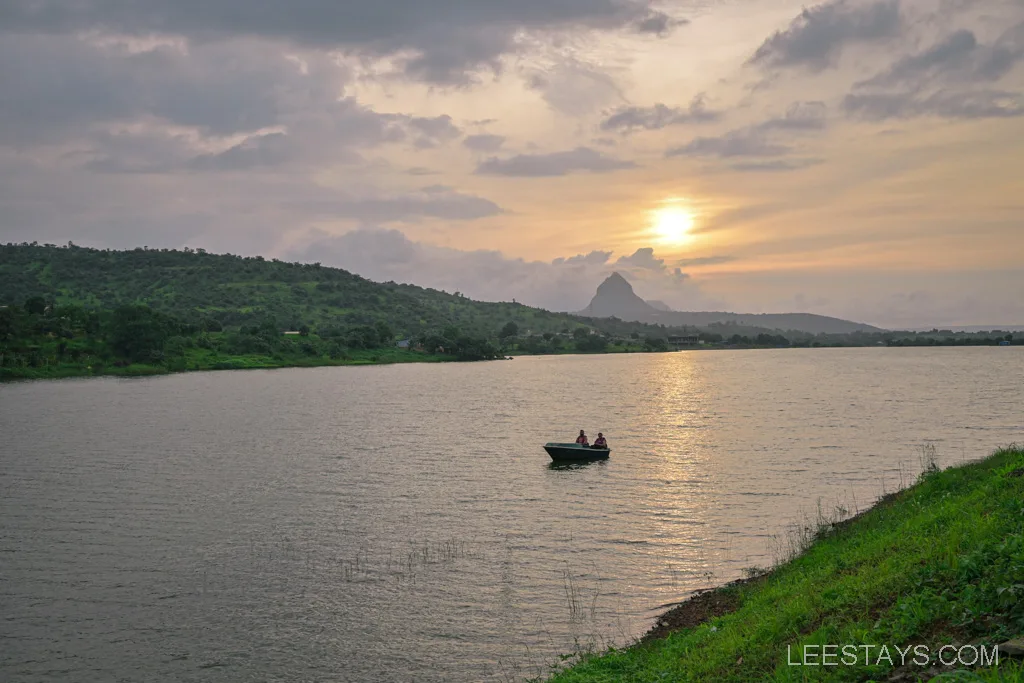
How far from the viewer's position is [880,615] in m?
13.7

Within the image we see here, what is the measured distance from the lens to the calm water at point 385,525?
22922mm

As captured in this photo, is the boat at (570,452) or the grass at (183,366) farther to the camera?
the grass at (183,366)

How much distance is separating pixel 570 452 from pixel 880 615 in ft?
133

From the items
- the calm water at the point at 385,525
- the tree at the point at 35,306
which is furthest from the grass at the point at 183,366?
the calm water at the point at 385,525

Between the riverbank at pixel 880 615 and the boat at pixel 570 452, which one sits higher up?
the riverbank at pixel 880 615

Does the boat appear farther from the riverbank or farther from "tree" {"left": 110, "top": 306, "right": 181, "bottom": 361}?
"tree" {"left": 110, "top": 306, "right": 181, "bottom": 361}

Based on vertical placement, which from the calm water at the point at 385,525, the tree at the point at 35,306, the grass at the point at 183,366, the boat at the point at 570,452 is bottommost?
the calm water at the point at 385,525

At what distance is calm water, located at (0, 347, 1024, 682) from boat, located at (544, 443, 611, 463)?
2.41 meters

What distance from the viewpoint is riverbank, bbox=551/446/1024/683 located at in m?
11.9

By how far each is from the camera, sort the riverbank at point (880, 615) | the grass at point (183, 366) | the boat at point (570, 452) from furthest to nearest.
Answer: the grass at point (183, 366)
the boat at point (570, 452)
the riverbank at point (880, 615)

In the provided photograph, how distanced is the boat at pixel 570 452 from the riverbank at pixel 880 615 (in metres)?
30.2

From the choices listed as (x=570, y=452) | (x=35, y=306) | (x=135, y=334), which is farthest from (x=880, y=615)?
(x=35, y=306)

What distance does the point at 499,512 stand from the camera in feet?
130

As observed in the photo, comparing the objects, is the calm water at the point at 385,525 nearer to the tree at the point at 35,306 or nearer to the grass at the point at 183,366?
the grass at the point at 183,366
